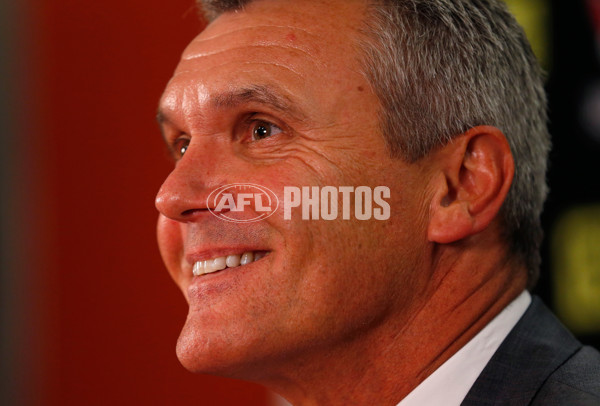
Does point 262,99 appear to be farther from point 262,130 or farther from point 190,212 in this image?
point 190,212

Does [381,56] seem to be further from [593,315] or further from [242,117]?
[593,315]

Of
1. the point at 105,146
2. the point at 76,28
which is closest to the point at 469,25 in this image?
the point at 105,146

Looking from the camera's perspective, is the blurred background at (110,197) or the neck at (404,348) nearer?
the neck at (404,348)

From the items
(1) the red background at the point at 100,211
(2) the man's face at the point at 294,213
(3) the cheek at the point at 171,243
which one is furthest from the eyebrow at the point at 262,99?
(1) the red background at the point at 100,211

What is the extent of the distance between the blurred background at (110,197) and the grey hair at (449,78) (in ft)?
1.26

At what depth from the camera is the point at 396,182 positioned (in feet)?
3.32

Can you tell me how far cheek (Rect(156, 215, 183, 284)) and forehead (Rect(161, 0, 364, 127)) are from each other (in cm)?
19

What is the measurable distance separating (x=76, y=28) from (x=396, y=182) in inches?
38.7

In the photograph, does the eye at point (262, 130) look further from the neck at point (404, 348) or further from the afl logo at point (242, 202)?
the neck at point (404, 348)

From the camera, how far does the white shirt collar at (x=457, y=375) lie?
1026 millimetres

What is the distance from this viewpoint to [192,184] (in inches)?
39.5

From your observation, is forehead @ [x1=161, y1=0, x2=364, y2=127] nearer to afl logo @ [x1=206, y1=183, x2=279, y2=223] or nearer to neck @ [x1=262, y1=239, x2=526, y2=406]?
afl logo @ [x1=206, y1=183, x2=279, y2=223]

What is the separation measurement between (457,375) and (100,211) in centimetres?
87

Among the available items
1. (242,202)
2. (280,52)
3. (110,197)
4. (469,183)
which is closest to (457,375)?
(469,183)
